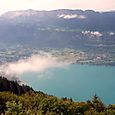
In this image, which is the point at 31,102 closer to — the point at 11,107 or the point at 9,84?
the point at 11,107

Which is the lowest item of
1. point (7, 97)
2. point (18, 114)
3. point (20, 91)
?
point (18, 114)

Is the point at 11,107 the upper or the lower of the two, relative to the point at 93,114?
lower

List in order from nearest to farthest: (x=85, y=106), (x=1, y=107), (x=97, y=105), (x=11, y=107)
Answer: (x=11, y=107) < (x=1, y=107) < (x=85, y=106) < (x=97, y=105)

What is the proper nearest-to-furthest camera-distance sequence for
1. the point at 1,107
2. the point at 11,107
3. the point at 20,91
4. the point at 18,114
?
the point at 18,114 < the point at 11,107 < the point at 1,107 < the point at 20,91

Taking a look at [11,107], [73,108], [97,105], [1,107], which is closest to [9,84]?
[97,105]

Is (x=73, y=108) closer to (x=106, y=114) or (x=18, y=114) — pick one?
(x=106, y=114)

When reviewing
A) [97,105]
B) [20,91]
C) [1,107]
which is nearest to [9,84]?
[20,91]

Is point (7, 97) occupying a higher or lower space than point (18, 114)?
higher

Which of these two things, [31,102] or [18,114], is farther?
[31,102]

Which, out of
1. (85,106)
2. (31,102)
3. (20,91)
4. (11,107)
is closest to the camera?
(11,107)
